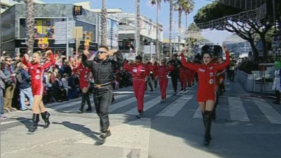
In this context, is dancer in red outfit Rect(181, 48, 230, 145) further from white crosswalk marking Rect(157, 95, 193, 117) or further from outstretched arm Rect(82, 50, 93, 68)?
white crosswalk marking Rect(157, 95, 193, 117)

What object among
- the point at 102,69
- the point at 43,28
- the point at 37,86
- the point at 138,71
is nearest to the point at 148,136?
the point at 102,69

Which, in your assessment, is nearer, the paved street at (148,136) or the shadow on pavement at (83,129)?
the paved street at (148,136)

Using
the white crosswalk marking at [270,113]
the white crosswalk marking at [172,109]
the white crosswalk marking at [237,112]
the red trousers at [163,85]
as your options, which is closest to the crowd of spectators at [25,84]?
the red trousers at [163,85]

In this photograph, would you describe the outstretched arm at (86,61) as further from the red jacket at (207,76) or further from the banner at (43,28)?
the banner at (43,28)

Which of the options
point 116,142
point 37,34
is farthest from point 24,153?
point 37,34

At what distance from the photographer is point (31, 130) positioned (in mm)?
8445

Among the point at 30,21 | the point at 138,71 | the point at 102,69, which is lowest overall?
the point at 138,71

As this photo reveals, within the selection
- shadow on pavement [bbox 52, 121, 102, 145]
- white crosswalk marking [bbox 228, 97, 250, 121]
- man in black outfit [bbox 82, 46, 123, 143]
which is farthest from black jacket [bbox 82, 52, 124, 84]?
white crosswalk marking [bbox 228, 97, 250, 121]

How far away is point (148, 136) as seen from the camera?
7.96 metres

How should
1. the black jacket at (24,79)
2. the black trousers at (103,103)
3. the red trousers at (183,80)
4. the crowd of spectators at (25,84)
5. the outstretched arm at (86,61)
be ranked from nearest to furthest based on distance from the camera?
the black trousers at (103,103) → the outstretched arm at (86,61) → the crowd of spectators at (25,84) → the black jacket at (24,79) → the red trousers at (183,80)

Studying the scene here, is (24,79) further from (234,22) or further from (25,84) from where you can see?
(234,22)

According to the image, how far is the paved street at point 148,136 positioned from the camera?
21.9ft

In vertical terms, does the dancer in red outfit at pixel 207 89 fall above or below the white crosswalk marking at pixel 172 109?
above

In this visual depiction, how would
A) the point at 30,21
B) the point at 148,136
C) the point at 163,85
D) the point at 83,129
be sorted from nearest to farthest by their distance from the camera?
1. the point at 148,136
2. the point at 83,129
3. the point at 163,85
4. the point at 30,21
